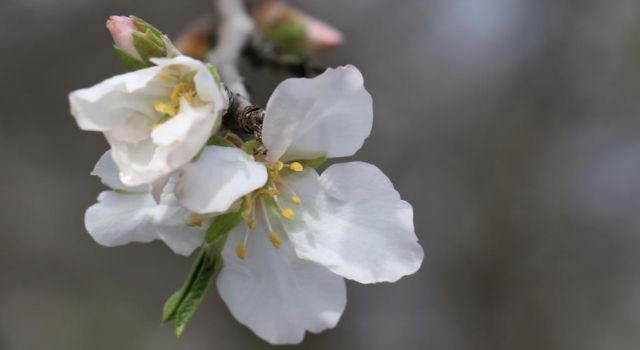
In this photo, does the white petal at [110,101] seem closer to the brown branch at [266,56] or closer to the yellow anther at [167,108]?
the yellow anther at [167,108]

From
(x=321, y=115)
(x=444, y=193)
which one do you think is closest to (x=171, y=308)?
(x=321, y=115)

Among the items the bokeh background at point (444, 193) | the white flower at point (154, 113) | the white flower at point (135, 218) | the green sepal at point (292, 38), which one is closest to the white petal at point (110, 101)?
the white flower at point (154, 113)

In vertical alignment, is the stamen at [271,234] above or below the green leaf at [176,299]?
above

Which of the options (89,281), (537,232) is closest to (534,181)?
(537,232)

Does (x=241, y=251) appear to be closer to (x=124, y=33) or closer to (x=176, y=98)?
(x=176, y=98)

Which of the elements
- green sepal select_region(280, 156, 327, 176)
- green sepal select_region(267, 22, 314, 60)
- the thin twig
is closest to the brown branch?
the thin twig

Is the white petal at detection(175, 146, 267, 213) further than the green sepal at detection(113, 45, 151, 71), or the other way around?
the green sepal at detection(113, 45, 151, 71)

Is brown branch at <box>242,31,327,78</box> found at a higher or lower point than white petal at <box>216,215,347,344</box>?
lower

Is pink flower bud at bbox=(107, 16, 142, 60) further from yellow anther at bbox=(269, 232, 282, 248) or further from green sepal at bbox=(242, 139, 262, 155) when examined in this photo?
yellow anther at bbox=(269, 232, 282, 248)
